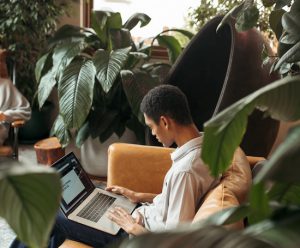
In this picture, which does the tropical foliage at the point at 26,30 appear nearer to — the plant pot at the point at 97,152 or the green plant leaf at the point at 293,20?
the plant pot at the point at 97,152

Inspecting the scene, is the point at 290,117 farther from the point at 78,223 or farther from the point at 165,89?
the point at 78,223

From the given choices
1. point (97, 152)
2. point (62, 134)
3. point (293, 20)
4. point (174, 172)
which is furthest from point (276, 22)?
point (97, 152)

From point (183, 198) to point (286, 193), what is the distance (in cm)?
78

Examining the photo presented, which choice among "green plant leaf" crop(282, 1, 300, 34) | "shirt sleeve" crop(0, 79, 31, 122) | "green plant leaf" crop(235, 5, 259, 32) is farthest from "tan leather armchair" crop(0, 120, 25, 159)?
"green plant leaf" crop(282, 1, 300, 34)

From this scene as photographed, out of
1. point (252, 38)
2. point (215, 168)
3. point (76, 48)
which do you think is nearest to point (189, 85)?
point (252, 38)

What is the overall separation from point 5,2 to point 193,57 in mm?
1877

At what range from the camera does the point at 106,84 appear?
8.33 ft

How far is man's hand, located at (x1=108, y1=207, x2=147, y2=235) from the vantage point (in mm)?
1430

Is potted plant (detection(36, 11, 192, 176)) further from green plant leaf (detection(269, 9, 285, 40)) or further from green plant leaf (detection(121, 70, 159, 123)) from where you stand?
green plant leaf (detection(269, 9, 285, 40))

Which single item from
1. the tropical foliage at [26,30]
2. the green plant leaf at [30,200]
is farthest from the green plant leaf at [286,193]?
the tropical foliage at [26,30]

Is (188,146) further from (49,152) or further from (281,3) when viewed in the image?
(49,152)

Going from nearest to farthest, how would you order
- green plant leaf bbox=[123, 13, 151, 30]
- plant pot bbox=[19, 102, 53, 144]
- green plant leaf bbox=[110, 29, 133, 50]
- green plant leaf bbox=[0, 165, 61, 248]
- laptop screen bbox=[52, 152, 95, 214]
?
green plant leaf bbox=[0, 165, 61, 248] < laptop screen bbox=[52, 152, 95, 214] < green plant leaf bbox=[110, 29, 133, 50] < green plant leaf bbox=[123, 13, 151, 30] < plant pot bbox=[19, 102, 53, 144]

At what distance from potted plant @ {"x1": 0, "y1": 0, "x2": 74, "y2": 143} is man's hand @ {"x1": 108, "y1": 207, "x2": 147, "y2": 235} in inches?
81.0

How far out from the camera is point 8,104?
285 cm
